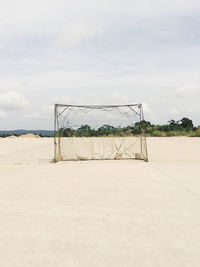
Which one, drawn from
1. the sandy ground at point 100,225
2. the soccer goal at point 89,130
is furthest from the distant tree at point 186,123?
the sandy ground at point 100,225

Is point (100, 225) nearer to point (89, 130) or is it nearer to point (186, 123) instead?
point (89, 130)

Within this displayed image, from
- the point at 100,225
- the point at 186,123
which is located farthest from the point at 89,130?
the point at 186,123

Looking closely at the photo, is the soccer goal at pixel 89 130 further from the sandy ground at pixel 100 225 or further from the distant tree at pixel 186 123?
A: the distant tree at pixel 186 123

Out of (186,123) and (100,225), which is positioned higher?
(186,123)

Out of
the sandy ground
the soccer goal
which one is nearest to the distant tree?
the soccer goal

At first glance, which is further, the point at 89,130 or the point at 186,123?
the point at 186,123

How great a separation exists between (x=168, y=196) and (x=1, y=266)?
4.12m

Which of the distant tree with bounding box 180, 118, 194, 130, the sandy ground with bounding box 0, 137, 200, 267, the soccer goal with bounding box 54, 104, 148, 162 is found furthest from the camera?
the distant tree with bounding box 180, 118, 194, 130

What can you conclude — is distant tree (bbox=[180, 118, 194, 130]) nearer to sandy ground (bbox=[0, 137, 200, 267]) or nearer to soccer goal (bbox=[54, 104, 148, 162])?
soccer goal (bbox=[54, 104, 148, 162])

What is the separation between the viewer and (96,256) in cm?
327

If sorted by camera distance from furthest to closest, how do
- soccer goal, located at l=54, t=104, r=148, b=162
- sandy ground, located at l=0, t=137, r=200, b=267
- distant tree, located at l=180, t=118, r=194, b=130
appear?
distant tree, located at l=180, t=118, r=194, b=130 → soccer goal, located at l=54, t=104, r=148, b=162 → sandy ground, located at l=0, t=137, r=200, b=267

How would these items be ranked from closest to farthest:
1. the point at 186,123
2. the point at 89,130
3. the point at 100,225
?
the point at 100,225 → the point at 89,130 → the point at 186,123

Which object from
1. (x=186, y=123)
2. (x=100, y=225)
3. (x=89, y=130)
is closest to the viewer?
(x=100, y=225)

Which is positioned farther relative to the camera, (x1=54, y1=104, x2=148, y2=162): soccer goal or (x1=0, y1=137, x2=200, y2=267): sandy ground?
(x1=54, y1=104, x2=148, y2=162): soccer goal
